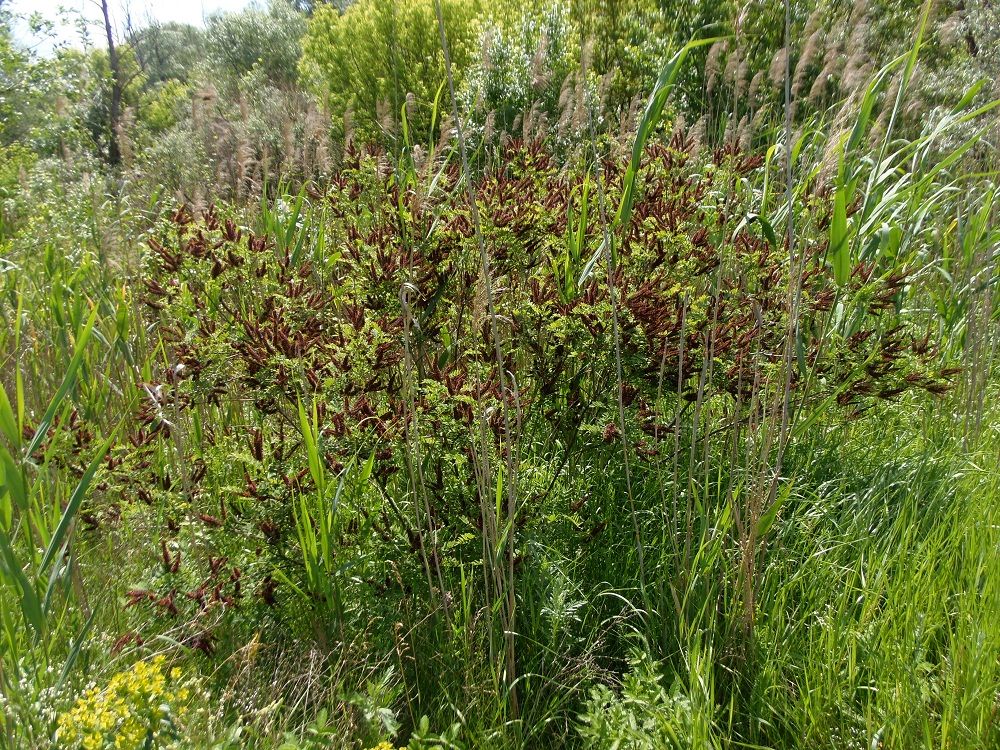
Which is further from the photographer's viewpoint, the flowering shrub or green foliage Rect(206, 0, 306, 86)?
green foliage Rect(206, 0, 306, 86)

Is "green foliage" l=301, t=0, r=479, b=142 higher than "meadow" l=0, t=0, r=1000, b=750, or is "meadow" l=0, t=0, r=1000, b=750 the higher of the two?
"green foliage" l=301, t=0, r=479, b=142

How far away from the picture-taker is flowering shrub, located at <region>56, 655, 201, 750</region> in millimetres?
1490

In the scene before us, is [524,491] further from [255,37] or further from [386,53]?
[255,37]

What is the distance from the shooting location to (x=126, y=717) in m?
1.51

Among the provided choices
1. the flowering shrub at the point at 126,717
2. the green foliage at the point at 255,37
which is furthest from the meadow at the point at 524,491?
the green foliage at the point at 255,37

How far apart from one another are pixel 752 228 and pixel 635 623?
171 centimetres

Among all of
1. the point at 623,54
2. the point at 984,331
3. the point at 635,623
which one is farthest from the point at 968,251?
the point at 623,54

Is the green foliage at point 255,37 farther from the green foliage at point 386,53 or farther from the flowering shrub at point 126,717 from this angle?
the flowering shrub at point 126,717

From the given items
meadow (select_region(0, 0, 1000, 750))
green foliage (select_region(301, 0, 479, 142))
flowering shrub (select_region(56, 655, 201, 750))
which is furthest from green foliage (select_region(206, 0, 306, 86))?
flowering shrub (select_region(56, 655, 201, 750))

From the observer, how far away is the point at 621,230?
8.24 ft

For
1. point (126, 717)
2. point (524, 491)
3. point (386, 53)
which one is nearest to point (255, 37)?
point (386, 53)

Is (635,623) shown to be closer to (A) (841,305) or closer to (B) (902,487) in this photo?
(B) (902,487)

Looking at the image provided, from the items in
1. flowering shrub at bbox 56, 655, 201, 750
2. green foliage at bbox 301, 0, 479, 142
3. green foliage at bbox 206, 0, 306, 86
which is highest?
green foliage at bbox 206, 0, 306, 86

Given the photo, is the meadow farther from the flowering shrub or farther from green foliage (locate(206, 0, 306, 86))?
green foliage (locate(206, 0, 306, 86))
